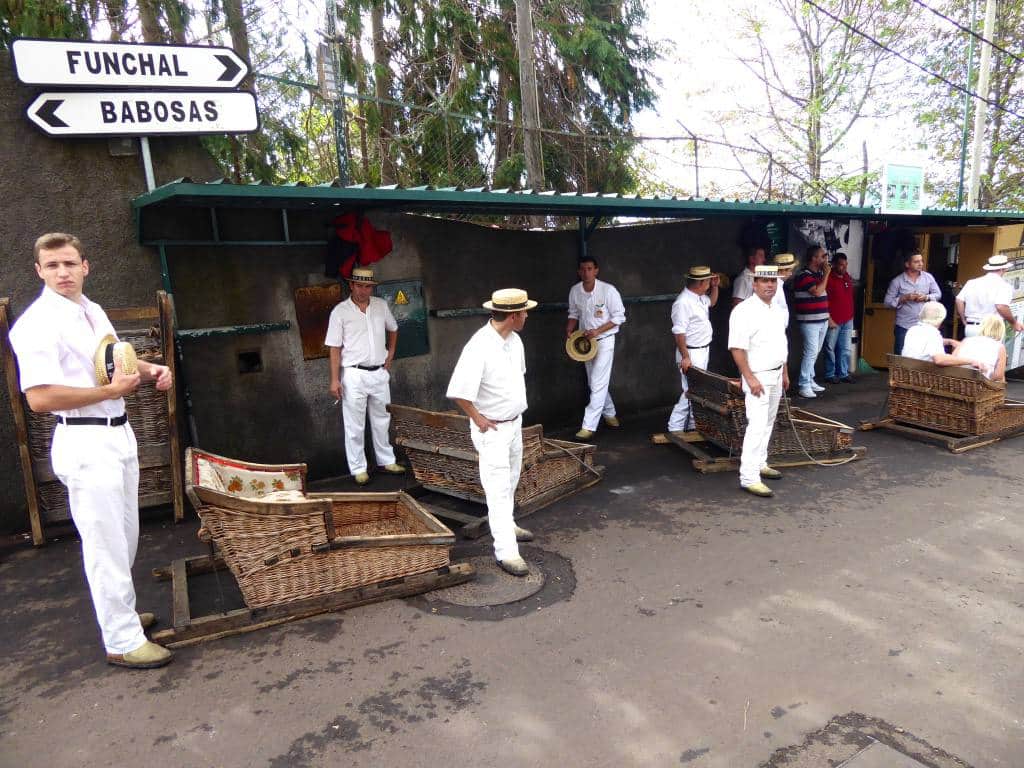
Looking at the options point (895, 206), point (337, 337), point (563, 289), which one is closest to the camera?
point (337, 337)

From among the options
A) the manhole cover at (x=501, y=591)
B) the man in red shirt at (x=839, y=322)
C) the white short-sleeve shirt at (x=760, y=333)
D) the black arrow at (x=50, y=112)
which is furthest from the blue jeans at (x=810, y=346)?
the black arrow at (x=50, y=112)

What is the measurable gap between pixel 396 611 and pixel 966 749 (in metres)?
3.04

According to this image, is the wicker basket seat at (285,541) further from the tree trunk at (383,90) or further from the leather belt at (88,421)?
the tree trunk at (383,90)

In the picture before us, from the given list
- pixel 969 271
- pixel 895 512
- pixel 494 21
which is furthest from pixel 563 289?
pixel 969 271

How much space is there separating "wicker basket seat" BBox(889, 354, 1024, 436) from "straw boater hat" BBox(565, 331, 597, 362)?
3477 millimetres

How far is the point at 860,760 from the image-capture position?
2.86 metres

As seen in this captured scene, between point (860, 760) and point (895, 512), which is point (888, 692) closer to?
point (860, 760)

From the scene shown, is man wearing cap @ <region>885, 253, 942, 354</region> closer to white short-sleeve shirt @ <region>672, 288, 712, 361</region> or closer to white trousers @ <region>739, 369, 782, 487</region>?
white short-sleeve shirt @ <region>672, 288, 712, 361</region>

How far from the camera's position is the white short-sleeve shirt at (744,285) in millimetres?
9203

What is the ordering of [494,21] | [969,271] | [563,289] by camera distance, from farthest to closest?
[494,21] < [969,271] < [563,289]

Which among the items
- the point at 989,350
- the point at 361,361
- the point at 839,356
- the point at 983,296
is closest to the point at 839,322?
the point at 839,356

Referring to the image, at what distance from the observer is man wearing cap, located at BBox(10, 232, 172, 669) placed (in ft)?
10.7

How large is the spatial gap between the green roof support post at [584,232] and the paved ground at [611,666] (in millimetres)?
4115

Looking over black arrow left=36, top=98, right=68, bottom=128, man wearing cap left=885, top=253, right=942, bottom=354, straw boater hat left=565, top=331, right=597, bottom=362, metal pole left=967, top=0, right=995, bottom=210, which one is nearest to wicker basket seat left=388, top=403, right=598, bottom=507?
straw boater hat left=565, top=331, right=597, bottom=362
